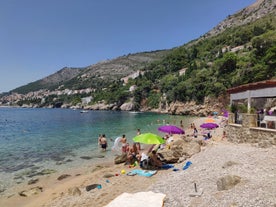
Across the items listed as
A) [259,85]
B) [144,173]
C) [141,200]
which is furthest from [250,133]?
[141,200]

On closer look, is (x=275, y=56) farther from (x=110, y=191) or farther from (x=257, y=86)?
(x=110, y=191)

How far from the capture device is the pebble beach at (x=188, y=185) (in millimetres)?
6195

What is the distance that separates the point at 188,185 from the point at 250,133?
7198 mm

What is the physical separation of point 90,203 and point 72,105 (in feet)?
436

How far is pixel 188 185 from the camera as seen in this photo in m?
7.75

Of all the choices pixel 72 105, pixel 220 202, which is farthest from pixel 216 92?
pixel 72 105

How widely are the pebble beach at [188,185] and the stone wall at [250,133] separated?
19.2 inches

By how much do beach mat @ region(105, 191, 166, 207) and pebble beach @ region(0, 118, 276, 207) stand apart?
245 mm

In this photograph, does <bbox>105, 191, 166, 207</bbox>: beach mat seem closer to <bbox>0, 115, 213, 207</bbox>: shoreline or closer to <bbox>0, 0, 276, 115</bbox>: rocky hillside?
<bbox>0, 115, 213, 207</bbox>: shoreline

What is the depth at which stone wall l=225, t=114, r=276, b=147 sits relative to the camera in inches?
459

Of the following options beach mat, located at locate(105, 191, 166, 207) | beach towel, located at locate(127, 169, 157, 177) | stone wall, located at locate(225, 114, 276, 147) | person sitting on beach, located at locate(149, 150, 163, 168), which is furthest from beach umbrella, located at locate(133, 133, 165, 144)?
stone wall, located at locate(225, 114, 276, 147)

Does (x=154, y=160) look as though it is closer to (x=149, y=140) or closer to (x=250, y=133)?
(x=149, y=140)

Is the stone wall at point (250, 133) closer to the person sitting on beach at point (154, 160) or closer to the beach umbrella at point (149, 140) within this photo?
the beach umbrella at point (149, 140)

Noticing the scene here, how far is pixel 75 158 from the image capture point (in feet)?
55.0
